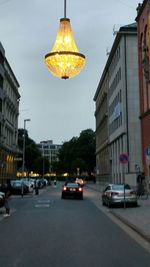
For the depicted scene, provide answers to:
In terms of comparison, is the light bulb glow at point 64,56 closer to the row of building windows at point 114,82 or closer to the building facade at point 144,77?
the building facade at point 144,77

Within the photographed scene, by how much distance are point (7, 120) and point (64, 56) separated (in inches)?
2265

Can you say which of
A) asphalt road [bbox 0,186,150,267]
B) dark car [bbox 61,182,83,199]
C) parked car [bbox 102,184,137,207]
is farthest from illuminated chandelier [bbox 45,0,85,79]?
dark car [bbox 61,182,83,199]

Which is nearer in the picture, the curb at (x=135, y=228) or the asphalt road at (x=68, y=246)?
the asphalt road at (x=68, y=246)

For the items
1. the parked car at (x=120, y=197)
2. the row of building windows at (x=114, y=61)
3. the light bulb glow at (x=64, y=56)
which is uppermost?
the row of building windows at (x=114, y=61)

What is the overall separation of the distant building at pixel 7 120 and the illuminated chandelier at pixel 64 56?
45.1 m

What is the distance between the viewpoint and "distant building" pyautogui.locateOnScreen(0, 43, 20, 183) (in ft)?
200

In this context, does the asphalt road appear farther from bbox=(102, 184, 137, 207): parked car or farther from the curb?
bbox=(102, 184, 137, 207): parked car

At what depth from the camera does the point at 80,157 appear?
12200cm

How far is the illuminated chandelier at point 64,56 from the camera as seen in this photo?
12.3 metres

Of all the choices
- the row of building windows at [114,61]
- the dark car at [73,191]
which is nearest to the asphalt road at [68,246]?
the dark car at [73,191]

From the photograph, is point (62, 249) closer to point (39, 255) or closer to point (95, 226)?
point (39, 255)

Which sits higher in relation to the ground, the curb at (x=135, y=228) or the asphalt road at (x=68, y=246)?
the curb at (x=135, y=228)

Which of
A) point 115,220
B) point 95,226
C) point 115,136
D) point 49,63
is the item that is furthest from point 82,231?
point 115,136

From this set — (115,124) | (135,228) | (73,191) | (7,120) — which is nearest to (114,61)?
(115,124)
